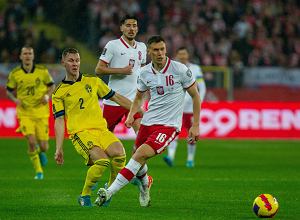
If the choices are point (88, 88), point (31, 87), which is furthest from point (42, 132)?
point (88, 88)

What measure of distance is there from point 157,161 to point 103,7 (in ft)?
40.4

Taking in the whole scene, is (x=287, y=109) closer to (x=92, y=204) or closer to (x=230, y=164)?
(x=230, y=164)

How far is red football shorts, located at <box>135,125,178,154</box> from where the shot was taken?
11.3 meters

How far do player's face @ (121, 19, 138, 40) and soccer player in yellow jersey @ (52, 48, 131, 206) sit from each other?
206 cm

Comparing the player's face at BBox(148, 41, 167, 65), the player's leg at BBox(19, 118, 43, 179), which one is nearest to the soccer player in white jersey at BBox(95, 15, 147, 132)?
the player's face at BBox(148, 41, 167, 65)

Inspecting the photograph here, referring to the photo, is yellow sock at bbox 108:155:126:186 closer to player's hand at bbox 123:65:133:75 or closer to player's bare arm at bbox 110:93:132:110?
player's bare arm at bbox 110:93:132:110

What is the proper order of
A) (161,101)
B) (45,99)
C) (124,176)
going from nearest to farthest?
(124,176) < (161,101) < (45,99)

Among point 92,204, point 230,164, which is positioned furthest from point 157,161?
point 92,204

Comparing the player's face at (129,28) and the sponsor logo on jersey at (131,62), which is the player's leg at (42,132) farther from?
the player's face at (129,28)

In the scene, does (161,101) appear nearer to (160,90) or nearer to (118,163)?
Result: (160,90)

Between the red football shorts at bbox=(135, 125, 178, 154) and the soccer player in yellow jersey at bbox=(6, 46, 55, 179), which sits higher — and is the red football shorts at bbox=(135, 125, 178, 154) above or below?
above

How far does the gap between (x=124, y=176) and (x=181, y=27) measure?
21.6 metres

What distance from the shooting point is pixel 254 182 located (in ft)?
51.1

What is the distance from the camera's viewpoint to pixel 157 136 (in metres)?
11.4
